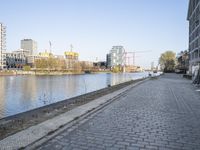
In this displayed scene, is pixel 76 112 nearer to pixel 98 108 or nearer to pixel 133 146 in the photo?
pixel 98 108

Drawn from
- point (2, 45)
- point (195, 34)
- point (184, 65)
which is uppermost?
point (2, 45)

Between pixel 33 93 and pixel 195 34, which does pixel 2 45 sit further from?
pixel 33 93

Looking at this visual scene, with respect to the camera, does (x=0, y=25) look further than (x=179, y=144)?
Yes

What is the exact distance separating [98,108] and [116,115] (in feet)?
6.53

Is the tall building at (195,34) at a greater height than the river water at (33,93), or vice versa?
the tall building at (195,34)

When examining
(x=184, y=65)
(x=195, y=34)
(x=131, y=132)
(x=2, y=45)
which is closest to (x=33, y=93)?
(x=131, y=132)

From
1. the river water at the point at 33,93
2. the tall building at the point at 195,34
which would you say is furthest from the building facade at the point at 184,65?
the river water at the point at 33,93

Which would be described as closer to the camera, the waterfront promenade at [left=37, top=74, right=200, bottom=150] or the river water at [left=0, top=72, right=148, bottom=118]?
the waterfront promenade at [left=37, top=74, right=200, bottom=150]

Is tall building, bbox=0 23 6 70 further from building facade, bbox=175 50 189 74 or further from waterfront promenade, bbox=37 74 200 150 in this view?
waterfront promenade, bbox=37 74 200 150

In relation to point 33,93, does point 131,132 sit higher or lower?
higher

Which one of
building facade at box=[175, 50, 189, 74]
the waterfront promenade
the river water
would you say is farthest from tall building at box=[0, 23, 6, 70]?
the waterfront promenade

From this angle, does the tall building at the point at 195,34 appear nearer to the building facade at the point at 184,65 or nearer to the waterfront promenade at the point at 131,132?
the building facade at the point at 184,65

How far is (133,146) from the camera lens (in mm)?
6922

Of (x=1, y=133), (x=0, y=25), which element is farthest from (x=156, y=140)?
(x=0, y=25)
